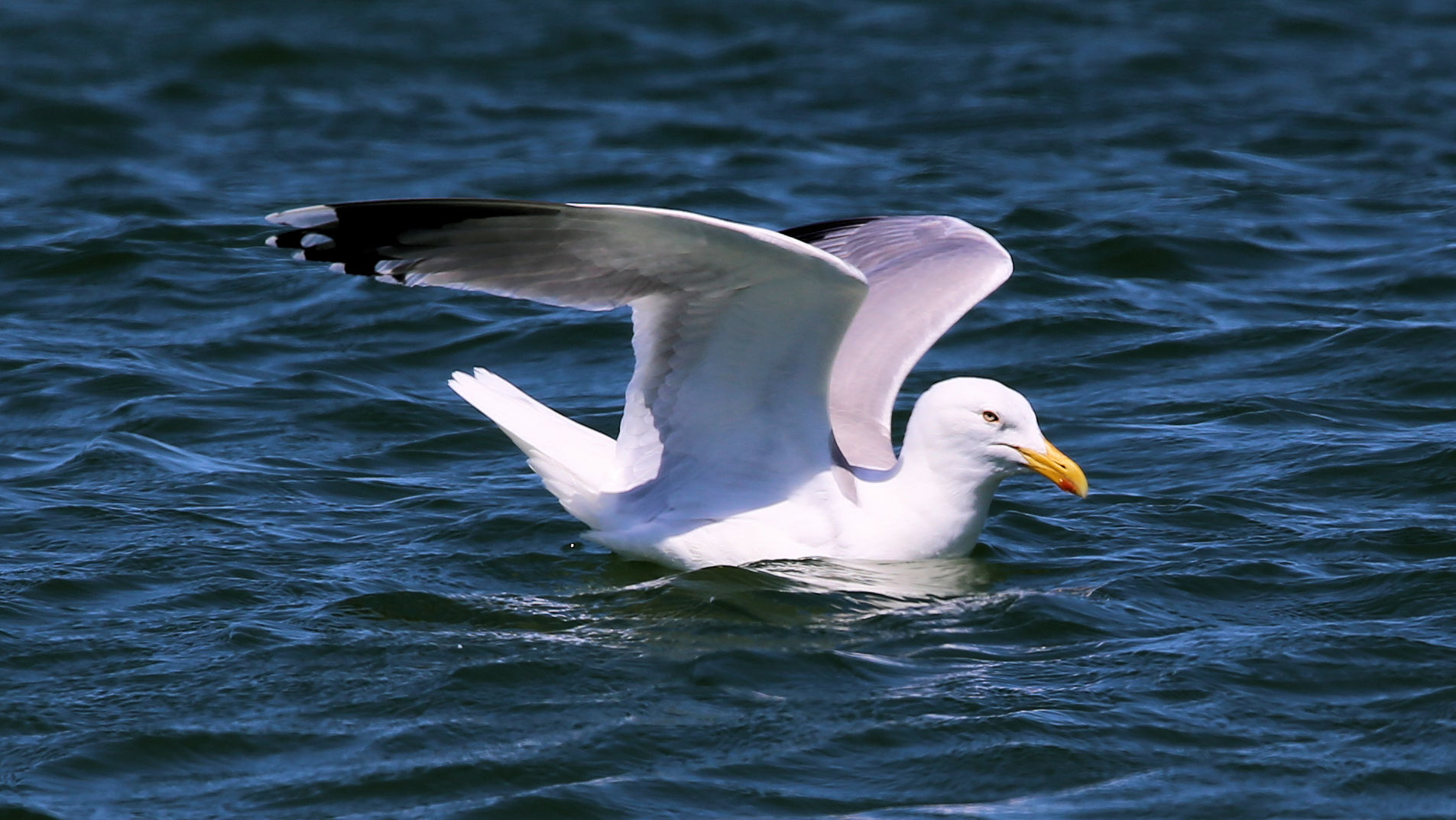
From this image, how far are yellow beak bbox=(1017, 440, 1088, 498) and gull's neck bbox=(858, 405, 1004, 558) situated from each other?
15 cm

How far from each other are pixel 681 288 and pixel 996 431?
1280 mm

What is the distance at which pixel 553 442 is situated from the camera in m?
6.73

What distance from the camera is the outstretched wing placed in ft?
18.9

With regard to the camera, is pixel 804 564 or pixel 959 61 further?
pixel 959 61

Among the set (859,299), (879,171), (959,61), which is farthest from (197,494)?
(959,61)

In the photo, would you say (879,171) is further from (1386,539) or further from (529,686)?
(529,686)

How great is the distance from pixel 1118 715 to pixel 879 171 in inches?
308

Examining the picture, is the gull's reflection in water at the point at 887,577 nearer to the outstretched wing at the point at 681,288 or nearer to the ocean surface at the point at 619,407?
the ocean surface at the point at 619,407

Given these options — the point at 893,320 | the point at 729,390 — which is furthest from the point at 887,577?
the point at 893,320

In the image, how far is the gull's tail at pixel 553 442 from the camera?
6680mm

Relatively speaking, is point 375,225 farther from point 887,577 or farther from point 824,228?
point 824,228

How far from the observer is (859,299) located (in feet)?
19.4

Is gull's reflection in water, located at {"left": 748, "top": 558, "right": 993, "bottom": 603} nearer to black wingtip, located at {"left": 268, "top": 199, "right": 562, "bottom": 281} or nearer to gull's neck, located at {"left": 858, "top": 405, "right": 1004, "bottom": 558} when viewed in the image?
gull's neck, located at {"left": 858, "top": 405, "right": 1004, "bottom": 558}

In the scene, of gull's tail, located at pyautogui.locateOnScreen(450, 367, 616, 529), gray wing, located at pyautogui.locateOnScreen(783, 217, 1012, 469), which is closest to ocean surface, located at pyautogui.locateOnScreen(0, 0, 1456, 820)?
gull's tail, located at pyautogui.locateOnScreen(450, 367, 616, 529)
